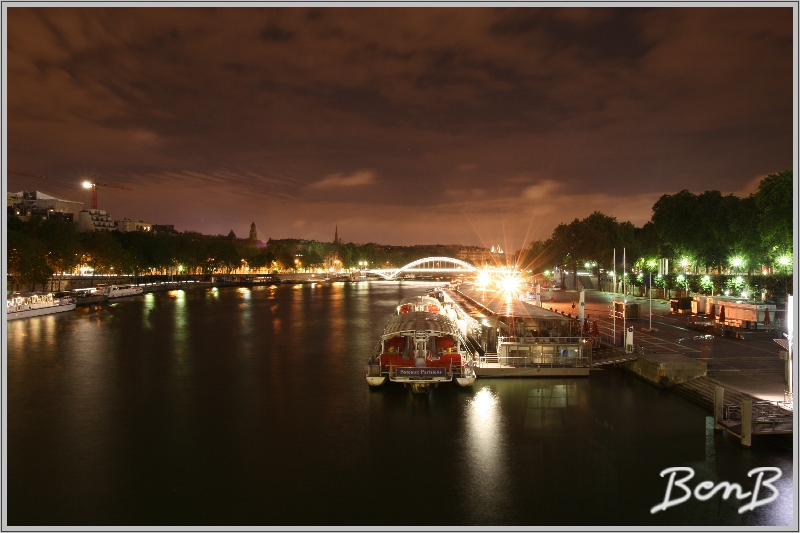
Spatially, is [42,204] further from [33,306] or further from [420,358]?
[420,358]

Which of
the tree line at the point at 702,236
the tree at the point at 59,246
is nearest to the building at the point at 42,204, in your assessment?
the tree at the point at 59,246

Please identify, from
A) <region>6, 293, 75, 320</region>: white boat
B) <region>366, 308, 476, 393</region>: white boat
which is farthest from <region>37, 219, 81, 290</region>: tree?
<region>366, 308, 476, 393</region>: white boat

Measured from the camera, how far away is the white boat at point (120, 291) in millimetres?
70188

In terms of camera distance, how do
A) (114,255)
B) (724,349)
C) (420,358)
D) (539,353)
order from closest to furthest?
(420,358) < (539,353) < (724,349) < (114,255)

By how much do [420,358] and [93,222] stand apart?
148 m

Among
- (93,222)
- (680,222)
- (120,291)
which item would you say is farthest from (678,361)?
(93,222)

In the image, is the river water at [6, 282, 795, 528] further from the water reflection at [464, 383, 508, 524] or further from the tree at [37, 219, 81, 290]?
the tree at [37, 219, 81, 290]

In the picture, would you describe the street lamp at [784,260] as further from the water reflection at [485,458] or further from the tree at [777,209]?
the water reflection at [485,458]

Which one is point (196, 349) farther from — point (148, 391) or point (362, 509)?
point (362, 509)

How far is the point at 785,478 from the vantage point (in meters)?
12.2

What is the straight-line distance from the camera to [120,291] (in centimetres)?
7244

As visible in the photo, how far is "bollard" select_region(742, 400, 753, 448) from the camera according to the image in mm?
13469

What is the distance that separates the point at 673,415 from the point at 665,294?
36739 mm

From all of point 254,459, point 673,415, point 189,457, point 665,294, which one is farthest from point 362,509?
point 665,294
